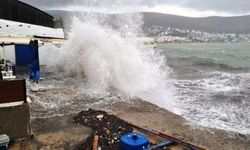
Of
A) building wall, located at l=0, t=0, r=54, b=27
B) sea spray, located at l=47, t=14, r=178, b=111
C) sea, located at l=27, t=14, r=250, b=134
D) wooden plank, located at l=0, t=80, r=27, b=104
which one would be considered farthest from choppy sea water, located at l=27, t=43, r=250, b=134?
building wall, located at l=0, t=0, r=54, b=27

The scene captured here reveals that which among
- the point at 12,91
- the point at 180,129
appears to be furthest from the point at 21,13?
the point at 180,129

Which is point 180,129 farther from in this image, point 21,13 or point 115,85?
point 21,13

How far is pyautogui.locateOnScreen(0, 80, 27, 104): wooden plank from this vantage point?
5.78 metres

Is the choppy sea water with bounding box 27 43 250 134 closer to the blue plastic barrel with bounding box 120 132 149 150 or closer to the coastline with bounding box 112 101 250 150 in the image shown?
the coastline with bounding box 112 101 250 150

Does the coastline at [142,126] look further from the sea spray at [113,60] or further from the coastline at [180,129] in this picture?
the sea spray at [113,60]

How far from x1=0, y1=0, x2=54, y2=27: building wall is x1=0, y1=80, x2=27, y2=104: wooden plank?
17132mm

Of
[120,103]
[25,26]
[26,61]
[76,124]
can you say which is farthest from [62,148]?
[25,26]

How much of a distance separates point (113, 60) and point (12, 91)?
9035 millimetres

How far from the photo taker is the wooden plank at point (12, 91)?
19.0 feet

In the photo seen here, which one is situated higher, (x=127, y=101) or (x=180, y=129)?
(x=127, y=101)

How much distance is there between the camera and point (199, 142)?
6.77 metres

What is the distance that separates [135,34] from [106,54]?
3229 mm

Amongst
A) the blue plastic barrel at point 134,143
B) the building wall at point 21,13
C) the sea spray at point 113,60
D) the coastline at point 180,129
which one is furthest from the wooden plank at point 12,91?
the building wall at point 21,13

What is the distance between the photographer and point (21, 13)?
2428cm
